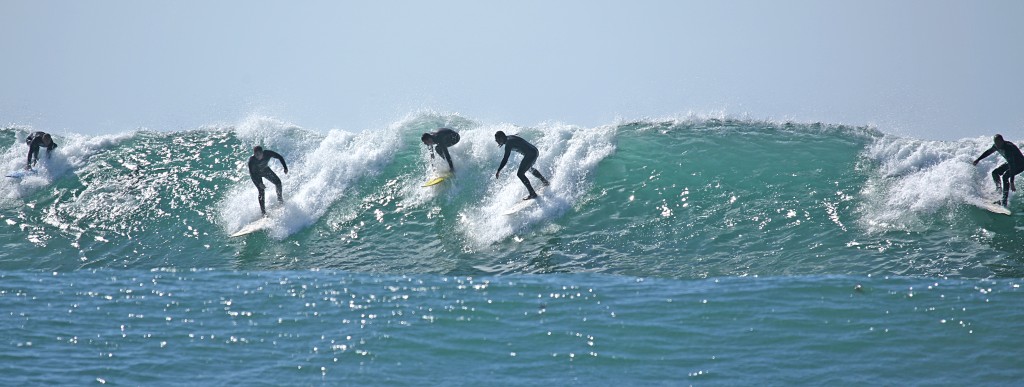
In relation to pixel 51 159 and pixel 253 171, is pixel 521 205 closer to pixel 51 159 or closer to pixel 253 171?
pixel 253 171

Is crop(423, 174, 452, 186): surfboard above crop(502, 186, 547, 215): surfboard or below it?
above

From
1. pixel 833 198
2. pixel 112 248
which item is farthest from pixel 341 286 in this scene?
pixel 833 198

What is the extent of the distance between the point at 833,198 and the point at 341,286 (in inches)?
340

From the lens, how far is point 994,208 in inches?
579

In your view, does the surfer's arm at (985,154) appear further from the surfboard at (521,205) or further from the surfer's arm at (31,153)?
the surfer's arm at (31,153)

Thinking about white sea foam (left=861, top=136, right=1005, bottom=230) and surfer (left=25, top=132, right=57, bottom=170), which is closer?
white sea foam (left=861, top=136, right=1005, bottom=230)

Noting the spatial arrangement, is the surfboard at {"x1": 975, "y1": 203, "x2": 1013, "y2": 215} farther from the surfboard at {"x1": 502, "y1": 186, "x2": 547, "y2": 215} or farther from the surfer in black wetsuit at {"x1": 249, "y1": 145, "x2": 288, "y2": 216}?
the surfer in black wetsuit at {"x1": 249, "y1": 145, "x2": 288, "y2": 216}

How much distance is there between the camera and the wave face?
1417 centimetres

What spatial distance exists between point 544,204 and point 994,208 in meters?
7.41

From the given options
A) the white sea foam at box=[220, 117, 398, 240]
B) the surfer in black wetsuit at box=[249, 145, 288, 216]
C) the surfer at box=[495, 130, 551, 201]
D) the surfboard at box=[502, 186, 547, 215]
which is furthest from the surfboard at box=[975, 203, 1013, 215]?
the surfer in black wetsuit at box=[249, 145, 288, 216]

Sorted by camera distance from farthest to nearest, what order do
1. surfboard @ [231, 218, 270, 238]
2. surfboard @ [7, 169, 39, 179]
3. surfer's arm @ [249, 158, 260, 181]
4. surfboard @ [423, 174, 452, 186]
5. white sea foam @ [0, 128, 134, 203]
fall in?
surfboard @ [7, 169, 39, 179] → white sea foam @ [0, 128, 134, 203] → surfboard @ [423, 174, 452, 186] → surfer's arm @ [249, 158, 260, 181] → surfboard @ [231, 218, 270, 238]

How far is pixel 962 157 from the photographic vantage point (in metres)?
16.7

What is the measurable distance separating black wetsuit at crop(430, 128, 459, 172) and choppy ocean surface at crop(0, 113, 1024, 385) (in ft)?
1.45

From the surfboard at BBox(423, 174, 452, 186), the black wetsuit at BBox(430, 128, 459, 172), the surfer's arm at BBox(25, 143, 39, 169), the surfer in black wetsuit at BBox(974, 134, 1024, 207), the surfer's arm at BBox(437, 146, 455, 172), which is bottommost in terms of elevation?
the surfer in black wetsuit at BBox(974, 134, 1024, 207)
